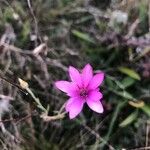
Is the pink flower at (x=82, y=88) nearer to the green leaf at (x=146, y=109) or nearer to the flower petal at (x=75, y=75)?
the flower petal at (x=75, y=75)

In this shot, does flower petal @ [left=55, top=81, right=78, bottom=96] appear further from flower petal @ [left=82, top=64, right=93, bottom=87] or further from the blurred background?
the blurred background

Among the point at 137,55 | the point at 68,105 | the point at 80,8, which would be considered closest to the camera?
the point at 68,105

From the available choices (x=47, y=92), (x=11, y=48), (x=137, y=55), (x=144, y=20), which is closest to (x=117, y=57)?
(x=137, y=55)

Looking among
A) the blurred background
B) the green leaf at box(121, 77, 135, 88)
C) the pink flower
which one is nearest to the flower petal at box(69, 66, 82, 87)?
the pink flower

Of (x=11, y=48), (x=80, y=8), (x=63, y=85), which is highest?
(x=80, y=8)

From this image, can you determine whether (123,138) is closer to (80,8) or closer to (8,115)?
(8,115)

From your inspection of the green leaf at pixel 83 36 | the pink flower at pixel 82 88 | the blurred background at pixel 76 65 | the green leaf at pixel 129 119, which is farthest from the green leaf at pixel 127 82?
the pink flower at pixel 82 88

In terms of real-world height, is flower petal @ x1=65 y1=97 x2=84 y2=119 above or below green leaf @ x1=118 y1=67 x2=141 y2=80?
below

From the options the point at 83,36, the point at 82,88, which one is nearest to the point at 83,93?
the point at 82,88
